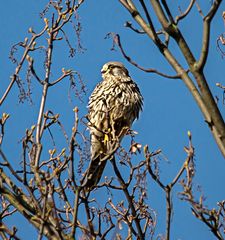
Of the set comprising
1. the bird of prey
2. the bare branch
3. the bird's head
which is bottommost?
the bare branch

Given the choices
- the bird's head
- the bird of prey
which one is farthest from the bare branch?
the bird's head

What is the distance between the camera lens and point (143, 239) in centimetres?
434

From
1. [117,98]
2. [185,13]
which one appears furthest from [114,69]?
[185,13]

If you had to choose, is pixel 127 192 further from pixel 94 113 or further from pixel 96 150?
pixel 94 113

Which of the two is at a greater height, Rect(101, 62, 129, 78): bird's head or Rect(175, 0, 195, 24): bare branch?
Rect(101, 62, 129, 78): bird's head

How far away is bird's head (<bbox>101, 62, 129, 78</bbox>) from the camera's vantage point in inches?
325

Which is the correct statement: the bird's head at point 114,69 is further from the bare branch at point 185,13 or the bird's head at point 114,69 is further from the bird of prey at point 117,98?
the bare branch at point 185,13

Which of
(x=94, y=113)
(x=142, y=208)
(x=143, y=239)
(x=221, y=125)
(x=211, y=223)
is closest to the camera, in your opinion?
(x=221, y=125)

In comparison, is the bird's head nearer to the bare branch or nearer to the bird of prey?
the bird of prey

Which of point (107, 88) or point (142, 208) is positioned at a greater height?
point (107, 88)

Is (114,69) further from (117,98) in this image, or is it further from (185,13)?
(185,13)

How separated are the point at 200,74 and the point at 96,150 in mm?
3623

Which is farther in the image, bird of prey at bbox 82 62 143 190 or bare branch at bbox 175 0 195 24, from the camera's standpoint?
bird of prey at bbox 82 62 143 190

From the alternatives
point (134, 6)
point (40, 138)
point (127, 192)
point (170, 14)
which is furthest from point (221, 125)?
point (127, 192)
